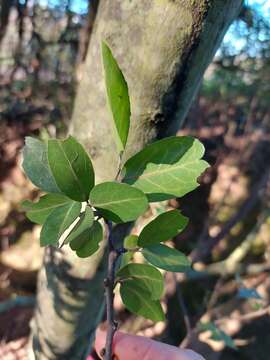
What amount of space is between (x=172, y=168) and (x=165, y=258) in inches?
3.1

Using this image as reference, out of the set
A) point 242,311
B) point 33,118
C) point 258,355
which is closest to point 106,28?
point 33,118

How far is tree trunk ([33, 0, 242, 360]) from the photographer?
1.93 ft

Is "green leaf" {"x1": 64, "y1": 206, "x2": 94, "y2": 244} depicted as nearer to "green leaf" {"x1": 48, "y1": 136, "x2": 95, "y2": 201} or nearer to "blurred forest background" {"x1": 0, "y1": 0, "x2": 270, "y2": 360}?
"green leaf" {"x1": 48, "y1": 136, "x2": 95, "y2": 201}

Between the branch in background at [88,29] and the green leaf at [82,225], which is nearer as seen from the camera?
the green leaf at [82,225]

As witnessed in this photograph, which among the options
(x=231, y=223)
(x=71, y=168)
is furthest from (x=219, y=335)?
(x=71, y=168)

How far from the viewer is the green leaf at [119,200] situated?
31 cm

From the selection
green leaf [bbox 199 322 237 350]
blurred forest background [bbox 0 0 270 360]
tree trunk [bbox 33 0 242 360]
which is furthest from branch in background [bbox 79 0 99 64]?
green leaf [bbox 199 322 237 350]

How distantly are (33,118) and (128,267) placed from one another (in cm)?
192

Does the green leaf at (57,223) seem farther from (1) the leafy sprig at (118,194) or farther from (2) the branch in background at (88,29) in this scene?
(2) the branch in background at (88,29)

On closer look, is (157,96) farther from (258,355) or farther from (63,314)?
(258,355)

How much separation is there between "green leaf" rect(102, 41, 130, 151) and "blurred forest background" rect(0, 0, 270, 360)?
1320mm

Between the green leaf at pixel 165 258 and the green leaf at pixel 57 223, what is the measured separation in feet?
0.27

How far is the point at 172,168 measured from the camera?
1.12ft

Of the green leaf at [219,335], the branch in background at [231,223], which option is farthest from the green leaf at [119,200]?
the branch in background at [231,223]
